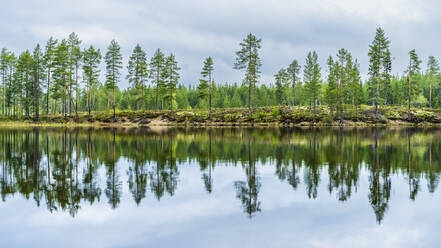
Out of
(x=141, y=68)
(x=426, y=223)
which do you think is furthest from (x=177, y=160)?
(x=141, y=68)

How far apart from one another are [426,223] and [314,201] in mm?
3049

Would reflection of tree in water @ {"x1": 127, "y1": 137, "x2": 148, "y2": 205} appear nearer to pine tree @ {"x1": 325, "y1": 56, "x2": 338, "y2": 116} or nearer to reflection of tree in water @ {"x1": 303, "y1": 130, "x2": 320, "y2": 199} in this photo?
reflection of tree in water @ {"x1": 303, "y1": 130, "x2": 320, "y2": 199}

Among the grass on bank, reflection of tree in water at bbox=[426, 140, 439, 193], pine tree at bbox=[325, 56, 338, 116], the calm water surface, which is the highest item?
pine tree at bbox=[325, 56, 338, 116]

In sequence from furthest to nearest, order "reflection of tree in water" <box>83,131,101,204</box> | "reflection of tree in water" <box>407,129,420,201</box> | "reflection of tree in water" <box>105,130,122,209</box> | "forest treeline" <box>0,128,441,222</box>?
"reflection of tree in water" <box>407,129,420,201</box>
"forest treeline" <box>0,128,441,222</box>
"reflection of tree in water" <box>83,131,101,204</box>
"reflection of tree in water" <box>105,130,122,209</box>

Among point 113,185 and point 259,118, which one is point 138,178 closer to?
point 113,185

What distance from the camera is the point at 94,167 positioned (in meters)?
16.0

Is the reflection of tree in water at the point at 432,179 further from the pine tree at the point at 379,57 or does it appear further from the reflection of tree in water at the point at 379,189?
Answer: the pine tree at the point at 379,57

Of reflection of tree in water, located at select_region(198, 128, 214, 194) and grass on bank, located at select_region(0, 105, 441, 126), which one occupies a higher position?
grass on bank, located at select_region(0, 105, 441, 126)

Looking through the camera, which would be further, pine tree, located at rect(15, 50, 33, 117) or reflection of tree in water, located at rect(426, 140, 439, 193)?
pine tree, located at rect(15, 50, 33, 117)

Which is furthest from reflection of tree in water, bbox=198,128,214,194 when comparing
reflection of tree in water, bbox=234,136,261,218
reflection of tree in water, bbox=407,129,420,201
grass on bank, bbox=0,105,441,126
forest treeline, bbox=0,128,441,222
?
grass on bank, bbox=0,105,441,126

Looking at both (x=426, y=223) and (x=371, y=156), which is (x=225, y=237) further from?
(x=371, y=156)

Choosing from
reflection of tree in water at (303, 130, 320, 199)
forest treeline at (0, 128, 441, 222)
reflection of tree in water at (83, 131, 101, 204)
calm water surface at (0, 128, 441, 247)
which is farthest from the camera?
reflection of tree in water at (303, 130, 320, 199)

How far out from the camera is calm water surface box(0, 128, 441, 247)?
739cm

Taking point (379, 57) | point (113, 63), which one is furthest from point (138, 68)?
point (379, 57)
